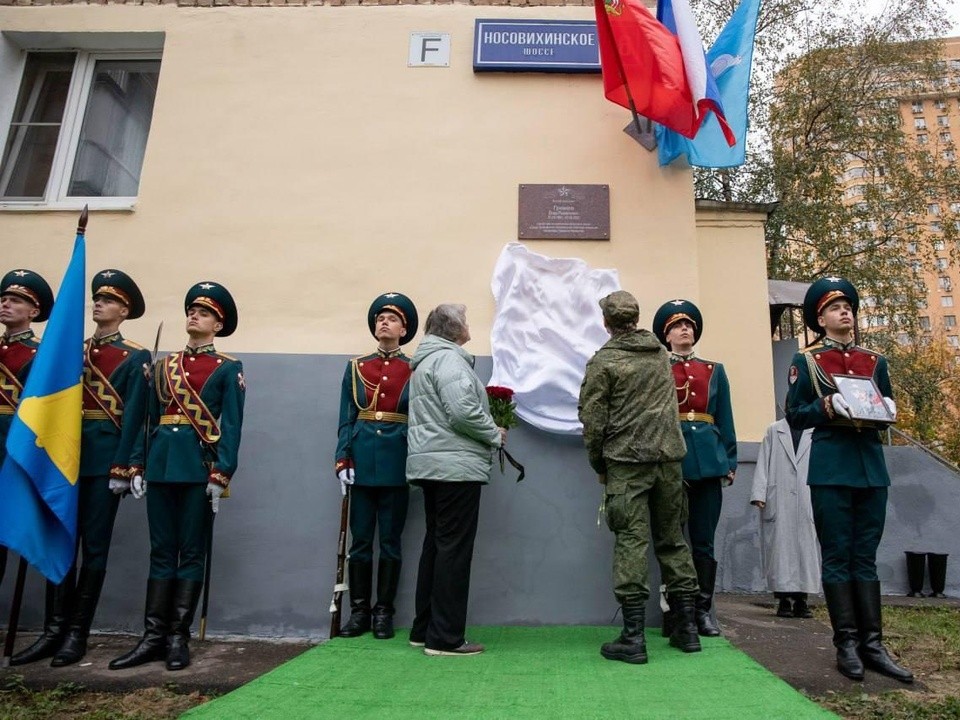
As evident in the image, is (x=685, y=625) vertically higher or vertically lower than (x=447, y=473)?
lower

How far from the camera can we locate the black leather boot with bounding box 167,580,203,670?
349cm

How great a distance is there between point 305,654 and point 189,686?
0.54m

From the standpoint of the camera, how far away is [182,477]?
142 inches

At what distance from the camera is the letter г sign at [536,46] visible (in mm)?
4996

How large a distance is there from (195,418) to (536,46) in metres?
3.42

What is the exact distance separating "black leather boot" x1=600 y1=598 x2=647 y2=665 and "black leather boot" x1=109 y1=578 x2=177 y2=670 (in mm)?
2209

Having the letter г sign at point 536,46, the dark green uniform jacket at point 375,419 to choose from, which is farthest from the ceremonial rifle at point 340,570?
the letter г sign at point 536,46

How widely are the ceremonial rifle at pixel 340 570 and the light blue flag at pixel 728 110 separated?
304 centimetres

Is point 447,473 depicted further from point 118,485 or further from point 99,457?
point 99,457

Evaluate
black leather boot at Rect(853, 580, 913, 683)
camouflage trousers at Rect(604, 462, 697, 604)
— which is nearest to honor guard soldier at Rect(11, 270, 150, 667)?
camouflage trousers at Rect(604, 462, 697, 604)

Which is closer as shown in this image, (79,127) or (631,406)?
(631,406)

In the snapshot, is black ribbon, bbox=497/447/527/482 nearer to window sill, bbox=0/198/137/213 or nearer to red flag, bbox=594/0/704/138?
red flag, bbox=594/0/704/138

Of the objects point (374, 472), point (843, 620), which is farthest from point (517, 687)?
point (843, 620)

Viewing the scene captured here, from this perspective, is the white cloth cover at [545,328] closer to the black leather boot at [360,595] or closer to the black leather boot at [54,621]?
the black leather boot at [360,595]
